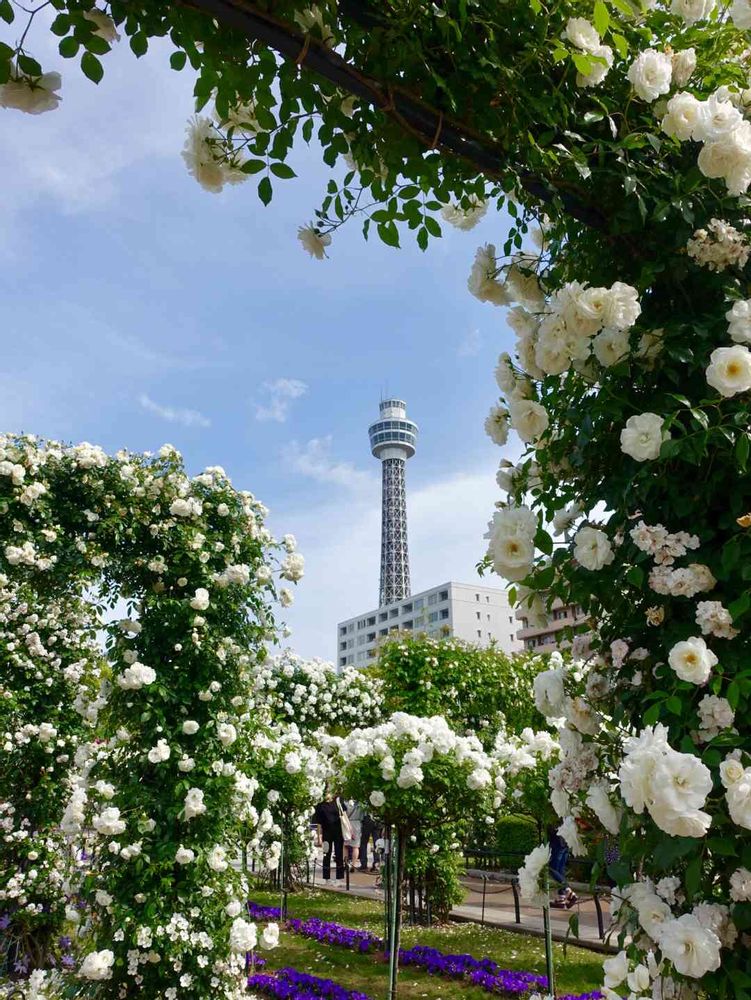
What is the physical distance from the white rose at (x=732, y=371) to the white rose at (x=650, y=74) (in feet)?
2.04

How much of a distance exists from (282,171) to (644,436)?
1034 millimetres

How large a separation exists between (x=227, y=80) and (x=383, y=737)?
495 centimetres

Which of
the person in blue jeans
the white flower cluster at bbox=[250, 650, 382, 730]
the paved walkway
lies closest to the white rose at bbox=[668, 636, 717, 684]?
the paved walkway

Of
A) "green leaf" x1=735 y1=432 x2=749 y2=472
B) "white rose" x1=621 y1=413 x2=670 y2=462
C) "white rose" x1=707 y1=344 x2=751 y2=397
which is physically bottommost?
"green leaf" x1=735 y1=432 x2=749 y2=472

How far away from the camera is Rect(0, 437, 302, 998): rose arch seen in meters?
4.42

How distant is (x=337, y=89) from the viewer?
179 centimetres

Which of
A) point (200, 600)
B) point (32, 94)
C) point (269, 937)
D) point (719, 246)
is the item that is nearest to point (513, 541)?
point (719, 246)

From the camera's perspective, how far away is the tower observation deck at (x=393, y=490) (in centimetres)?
7406

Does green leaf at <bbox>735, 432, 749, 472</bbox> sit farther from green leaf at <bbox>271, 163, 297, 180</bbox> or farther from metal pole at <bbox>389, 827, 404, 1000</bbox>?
metal pole at <bbox>389, 827, 404, 1000</bbox>

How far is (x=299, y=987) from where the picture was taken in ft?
17.5

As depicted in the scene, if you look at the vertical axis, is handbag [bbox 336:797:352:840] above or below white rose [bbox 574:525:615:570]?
below

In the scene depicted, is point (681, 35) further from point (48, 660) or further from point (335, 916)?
point (335, 916)

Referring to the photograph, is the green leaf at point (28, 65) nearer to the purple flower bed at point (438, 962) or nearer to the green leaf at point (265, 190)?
the green leaf at point (265, 190)

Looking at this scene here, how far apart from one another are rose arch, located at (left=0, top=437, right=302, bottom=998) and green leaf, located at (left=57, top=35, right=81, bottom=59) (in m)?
3.59
